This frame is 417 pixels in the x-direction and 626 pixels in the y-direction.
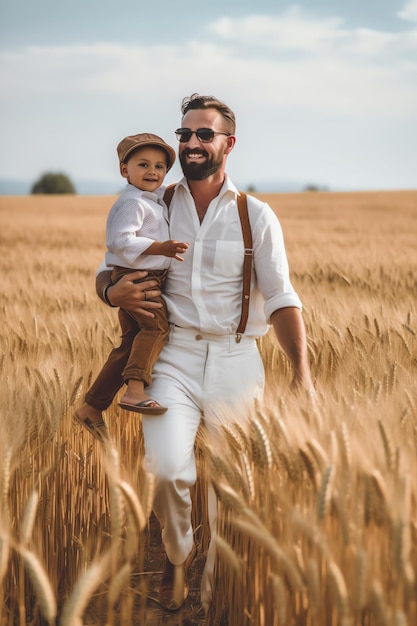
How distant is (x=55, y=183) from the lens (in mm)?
57031

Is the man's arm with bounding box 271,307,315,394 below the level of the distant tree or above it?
below

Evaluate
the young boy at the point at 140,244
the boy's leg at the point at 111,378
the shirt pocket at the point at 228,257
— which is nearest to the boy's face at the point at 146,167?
the young boy at the point at 140,244

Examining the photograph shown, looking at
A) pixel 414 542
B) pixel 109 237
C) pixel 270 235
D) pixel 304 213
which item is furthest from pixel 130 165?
pixel 304 213

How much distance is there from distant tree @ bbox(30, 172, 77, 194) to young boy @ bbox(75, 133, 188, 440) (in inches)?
2195

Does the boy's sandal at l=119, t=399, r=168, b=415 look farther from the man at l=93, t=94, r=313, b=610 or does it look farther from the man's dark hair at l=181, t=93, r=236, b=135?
the man's dark hair at l=181, t=93, r=236, b=135

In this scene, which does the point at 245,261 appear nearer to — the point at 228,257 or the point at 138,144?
the point at 228,257

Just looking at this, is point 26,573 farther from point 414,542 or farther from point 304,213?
point 304,213

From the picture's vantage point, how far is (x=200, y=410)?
2361 millimetres

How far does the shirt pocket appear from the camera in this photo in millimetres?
2408

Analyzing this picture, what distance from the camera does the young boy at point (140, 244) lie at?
2.35 m

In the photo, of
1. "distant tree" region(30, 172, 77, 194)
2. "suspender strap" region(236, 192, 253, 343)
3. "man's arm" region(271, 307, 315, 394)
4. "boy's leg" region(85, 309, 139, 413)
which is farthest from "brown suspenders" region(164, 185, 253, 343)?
"distant tree" region(30, 172, 77, 194)

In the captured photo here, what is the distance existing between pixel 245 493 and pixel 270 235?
98 cm

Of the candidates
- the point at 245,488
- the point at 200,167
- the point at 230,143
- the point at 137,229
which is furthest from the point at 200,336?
the point at 245,488

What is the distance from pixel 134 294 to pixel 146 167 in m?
0.43
